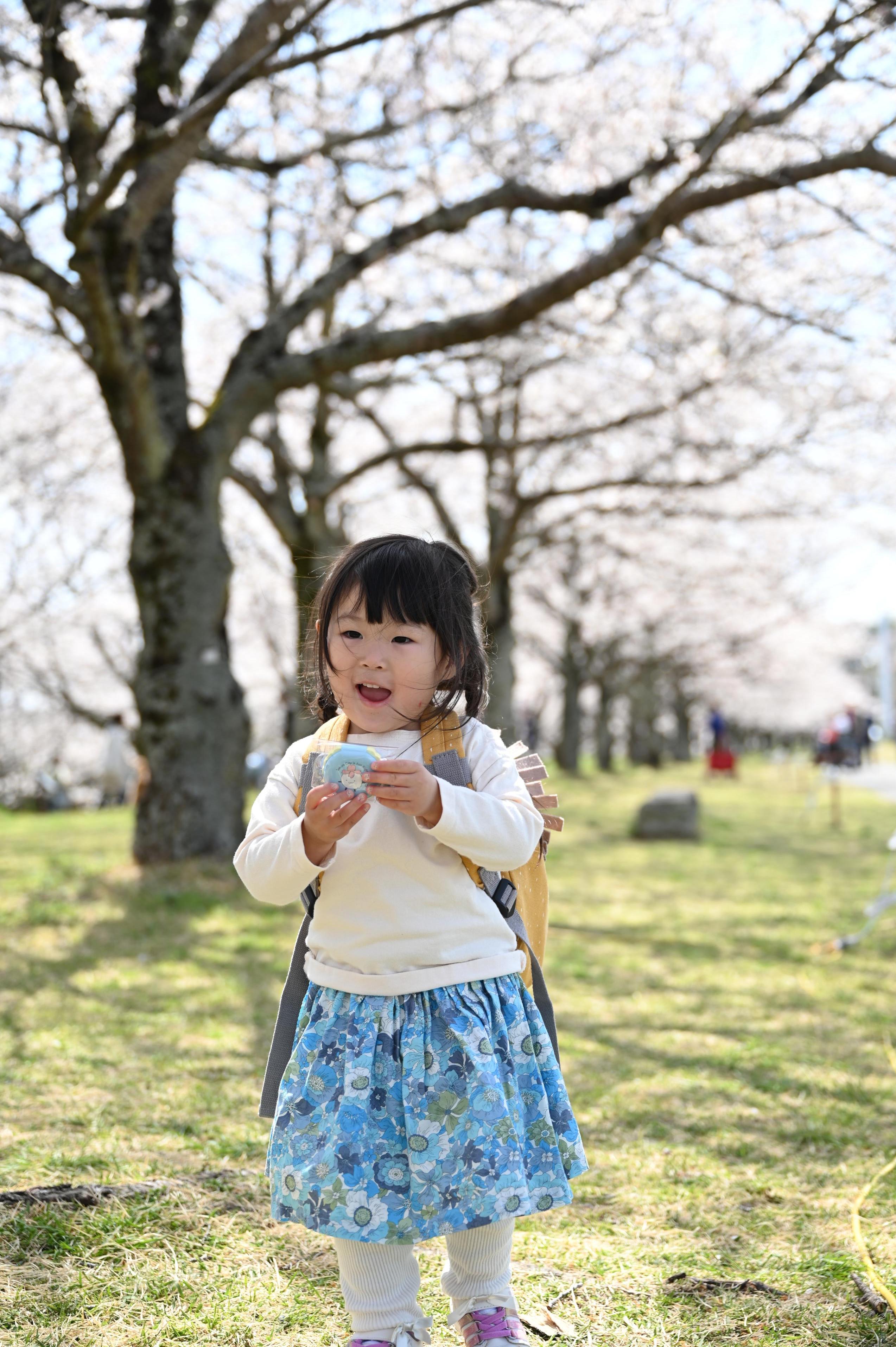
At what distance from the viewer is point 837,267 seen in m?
8.96

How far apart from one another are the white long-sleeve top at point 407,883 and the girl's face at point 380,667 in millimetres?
89

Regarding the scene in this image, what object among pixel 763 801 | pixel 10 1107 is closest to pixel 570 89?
pixel 10 1107

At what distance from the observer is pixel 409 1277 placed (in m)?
1.93

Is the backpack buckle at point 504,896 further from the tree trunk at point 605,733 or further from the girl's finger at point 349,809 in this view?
the tree trunk at point 605,733

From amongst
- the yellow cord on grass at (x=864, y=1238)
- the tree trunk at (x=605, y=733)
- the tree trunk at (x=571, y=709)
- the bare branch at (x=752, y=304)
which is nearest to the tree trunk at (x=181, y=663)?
the bare branch at (x=752, y=304)

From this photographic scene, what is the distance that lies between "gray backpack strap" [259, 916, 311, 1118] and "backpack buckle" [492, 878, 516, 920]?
0.36 metres

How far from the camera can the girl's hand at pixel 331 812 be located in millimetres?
1794

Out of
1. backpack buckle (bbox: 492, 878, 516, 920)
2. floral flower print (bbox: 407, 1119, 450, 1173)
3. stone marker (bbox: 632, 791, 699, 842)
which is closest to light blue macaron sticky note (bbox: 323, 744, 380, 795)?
backpack buckle (bbox: 492, 878, 516, 920)

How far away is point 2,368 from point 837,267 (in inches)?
380

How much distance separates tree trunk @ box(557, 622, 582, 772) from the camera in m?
24.7

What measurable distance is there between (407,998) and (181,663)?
5795 millimetres

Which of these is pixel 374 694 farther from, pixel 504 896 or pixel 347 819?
pixel 504 896

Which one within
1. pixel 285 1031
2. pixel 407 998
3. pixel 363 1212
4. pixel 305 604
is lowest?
pixel 363 1212

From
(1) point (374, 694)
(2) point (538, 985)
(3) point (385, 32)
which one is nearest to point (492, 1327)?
(2) point (538, 985)
